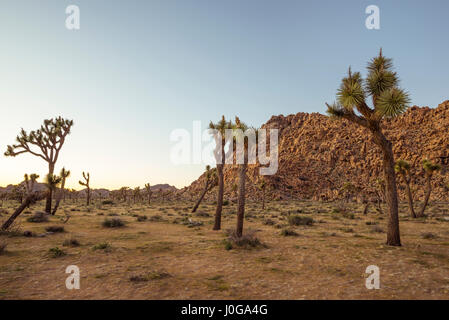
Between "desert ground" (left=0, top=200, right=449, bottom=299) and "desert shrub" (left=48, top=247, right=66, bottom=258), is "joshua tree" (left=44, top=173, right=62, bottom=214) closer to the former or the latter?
"desert ground" (left=0, top=200, right=449, bottom=299)

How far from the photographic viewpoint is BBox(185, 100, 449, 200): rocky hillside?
60531 millimetres

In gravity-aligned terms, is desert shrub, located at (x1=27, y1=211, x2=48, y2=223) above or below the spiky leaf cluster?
below

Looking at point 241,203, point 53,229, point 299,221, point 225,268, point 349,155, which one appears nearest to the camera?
point 225,268

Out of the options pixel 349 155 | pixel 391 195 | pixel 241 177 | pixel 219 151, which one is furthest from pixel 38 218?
pixel 349 155

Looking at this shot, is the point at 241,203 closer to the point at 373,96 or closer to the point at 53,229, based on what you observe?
the point at 373,96

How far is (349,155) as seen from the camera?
7412cm

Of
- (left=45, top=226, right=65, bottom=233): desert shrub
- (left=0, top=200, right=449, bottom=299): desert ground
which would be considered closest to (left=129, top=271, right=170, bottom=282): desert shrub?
(left=0, top=200, right=449, bottom=299): desert ground

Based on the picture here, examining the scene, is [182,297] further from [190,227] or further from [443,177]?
[443,177]

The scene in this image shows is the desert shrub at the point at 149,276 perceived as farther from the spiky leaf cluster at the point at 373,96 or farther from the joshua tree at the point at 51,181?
the joshua tree at the point at 51,181

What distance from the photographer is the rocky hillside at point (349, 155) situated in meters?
60.5

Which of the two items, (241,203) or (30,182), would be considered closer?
(241,203)

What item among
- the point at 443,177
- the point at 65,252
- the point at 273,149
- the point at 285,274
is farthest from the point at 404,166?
the point at 273,149

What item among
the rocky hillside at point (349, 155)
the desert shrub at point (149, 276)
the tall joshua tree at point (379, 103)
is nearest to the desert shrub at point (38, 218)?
the desert shrub at point (149, 276)

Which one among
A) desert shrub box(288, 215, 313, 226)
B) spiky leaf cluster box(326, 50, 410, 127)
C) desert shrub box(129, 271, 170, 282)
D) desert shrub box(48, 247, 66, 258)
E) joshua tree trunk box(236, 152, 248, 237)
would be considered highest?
spiky leaf cluster box(326, 50, 410, 127)
